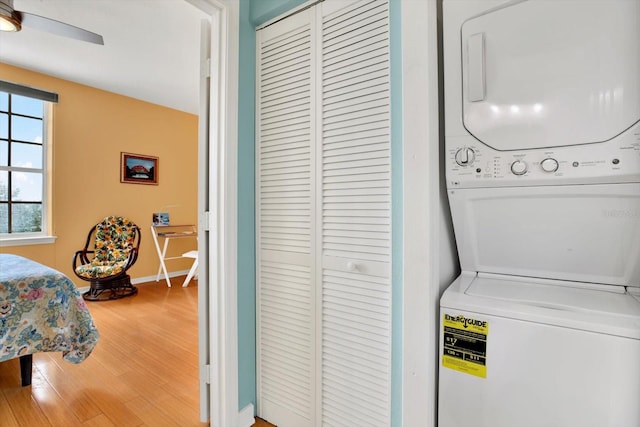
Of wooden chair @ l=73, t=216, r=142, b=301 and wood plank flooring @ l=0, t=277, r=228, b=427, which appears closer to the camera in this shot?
wood plank flooring @ l=0, t=277, r=228, b=427

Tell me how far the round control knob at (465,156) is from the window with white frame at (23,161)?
15.1 ft

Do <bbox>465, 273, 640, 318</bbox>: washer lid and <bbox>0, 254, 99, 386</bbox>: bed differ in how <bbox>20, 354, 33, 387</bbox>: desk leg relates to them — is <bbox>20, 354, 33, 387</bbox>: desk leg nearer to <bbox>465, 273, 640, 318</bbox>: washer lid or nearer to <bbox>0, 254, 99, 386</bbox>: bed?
<bbox>0, 254, 99, 386</bbox>: bed

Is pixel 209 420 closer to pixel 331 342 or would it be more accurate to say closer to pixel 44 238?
pixel 331 342

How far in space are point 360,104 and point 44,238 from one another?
4.26 metres

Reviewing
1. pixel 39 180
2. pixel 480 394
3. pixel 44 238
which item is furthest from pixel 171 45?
pixel 480 394

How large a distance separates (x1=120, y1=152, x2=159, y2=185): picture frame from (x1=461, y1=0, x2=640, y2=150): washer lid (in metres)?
4.73

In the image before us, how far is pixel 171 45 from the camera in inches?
119

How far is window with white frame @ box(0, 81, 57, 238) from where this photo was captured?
143 inches

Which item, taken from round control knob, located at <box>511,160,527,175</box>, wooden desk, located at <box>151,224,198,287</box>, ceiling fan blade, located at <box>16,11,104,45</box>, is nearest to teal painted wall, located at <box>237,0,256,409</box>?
round control knob, located at <box>511,160,527,175</box>

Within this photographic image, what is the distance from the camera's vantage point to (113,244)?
432cm

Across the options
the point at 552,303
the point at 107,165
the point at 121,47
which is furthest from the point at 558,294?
the point at 107,165

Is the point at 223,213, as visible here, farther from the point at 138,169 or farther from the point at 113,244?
the point at 138,169

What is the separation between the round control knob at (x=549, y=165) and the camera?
90 centimetres

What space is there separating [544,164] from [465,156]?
213mm
